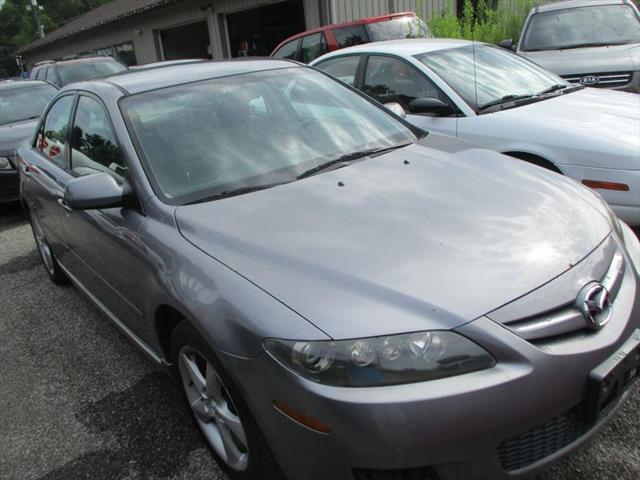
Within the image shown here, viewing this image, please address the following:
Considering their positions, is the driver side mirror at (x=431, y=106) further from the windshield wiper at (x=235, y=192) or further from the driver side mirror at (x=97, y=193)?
the driver side mirror at (x=97, y=193)

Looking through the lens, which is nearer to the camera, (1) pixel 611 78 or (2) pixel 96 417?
(2) pixel 96 417

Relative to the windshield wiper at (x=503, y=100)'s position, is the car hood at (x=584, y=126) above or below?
below

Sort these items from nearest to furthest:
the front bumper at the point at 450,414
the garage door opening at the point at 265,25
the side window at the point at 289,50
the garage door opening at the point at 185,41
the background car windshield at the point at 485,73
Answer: the front bumper at the point at 450,414
the background car windshield at the point at 485,73
the side window at the point at 289,50
the garage door opening at the point at 265,25
the garage door opening at the point at 185,41

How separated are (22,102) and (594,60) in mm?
7934

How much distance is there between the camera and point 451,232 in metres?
2.02

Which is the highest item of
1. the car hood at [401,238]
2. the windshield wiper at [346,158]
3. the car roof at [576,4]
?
the car roof at [576,4]

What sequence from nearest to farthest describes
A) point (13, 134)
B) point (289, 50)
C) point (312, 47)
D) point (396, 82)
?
1. point (396, 82)
2. point (13, 134)
3. point (312, 47)
4. point (289, 50)

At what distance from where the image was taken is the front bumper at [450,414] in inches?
61.3

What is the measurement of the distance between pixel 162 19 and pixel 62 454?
20.6 metres

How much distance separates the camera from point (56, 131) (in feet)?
12.4

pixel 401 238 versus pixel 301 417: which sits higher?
pixel 401 238

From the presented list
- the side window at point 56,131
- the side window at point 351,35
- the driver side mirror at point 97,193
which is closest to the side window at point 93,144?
the driver side mirror at point 97,193

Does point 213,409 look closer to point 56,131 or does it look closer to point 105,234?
point 105,234

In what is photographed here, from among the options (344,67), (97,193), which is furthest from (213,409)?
(344,67)
